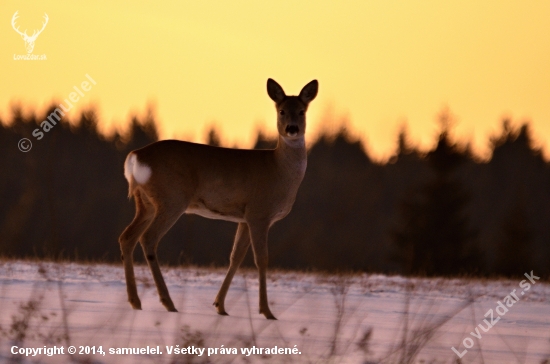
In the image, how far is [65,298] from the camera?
849 centimetres

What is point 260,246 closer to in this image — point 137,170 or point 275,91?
point 137,170

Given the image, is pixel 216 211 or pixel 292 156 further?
pixel 292 156

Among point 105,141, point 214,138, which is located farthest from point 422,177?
point 105,141

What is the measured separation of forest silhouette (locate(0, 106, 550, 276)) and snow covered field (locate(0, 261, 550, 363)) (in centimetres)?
1518

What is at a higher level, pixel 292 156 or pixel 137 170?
pixel 292 156

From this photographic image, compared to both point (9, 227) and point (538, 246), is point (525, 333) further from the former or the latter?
point (538, 246)

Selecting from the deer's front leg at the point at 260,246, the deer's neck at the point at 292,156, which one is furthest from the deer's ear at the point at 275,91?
the deer's front leg at the point at 260,246

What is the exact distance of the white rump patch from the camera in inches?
351

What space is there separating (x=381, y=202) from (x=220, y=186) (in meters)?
45.6

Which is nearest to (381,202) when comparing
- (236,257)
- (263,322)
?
(236,257)

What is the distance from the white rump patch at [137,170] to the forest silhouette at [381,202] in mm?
17059

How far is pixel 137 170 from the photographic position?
29.4 ft

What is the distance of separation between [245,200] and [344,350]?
10.1 ft

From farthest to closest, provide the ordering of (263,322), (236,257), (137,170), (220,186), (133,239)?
1. (236,257)
2. (220,186)
3. (137,170)
4. (133,239)
5. (263,322)
